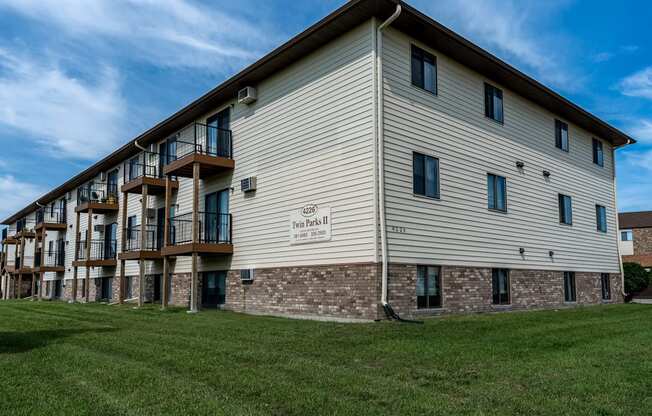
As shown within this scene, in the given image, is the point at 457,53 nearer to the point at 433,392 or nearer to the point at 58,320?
the point at 433,392

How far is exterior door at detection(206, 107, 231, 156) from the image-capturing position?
18.6 metres

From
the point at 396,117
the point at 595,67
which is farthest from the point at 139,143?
the point at 595,67

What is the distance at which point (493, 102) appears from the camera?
17.3 metres

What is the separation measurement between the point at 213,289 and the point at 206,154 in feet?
14.9

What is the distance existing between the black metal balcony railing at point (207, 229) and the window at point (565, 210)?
11.7m

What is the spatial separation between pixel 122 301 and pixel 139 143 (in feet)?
21.8

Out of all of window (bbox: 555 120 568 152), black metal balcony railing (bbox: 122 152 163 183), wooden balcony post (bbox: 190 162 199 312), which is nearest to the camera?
wooden balcony post (bbox: 190 162 199 312)

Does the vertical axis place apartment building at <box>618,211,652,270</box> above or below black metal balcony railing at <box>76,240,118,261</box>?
above

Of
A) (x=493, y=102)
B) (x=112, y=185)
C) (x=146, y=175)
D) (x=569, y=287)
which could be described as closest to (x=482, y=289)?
(x=493, y=102)

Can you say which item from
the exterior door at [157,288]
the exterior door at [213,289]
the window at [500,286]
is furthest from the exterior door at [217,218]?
the window at [500,286]

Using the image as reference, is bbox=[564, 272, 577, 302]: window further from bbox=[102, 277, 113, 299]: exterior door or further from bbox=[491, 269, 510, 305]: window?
bbox=[102, 277, 113, 299]: exterior door

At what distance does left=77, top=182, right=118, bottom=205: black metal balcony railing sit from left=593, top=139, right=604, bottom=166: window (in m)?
21.8

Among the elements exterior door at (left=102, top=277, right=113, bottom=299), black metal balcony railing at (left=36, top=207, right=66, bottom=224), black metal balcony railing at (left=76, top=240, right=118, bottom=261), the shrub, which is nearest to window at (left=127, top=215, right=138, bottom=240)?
black metal balcony railing at (left=76, top=240, right=118, bottom=261)

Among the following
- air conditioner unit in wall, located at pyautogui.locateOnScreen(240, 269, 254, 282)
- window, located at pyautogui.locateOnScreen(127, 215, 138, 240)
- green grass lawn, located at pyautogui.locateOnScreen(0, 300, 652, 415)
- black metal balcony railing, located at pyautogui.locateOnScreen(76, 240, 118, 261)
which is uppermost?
window, located at pyautogui.locateOnScreen(127, 215, 138, 240)
